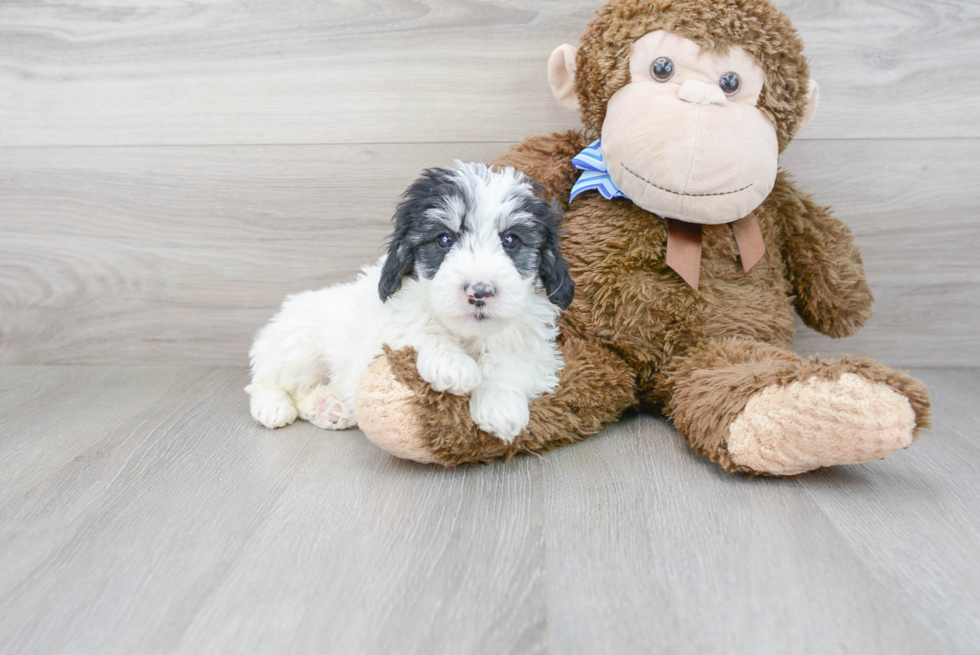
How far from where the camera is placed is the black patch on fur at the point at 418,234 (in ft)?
3.75

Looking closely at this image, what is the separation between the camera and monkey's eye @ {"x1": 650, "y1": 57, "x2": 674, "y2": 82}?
1256 millimetres

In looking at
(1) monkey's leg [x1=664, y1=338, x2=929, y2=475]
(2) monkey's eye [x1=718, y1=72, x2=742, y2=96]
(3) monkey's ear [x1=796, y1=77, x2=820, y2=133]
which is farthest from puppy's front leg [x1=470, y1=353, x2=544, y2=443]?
(3) monkey's ear [x1=796, y1=77, x2=820, y2=133]

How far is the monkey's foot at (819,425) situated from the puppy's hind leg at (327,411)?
737 millimetres

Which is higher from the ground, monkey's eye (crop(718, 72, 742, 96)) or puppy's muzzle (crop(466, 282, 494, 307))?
monkey's eye (crop(718, 72, 742, 96))

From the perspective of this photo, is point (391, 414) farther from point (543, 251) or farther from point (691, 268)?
point (691, 268)

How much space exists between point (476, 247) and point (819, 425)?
58 centimetres

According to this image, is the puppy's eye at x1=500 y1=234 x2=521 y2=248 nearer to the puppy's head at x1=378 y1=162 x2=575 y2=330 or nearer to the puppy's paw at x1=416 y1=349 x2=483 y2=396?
the puppy's head at x1=378 y1=162 x2=575 y2=330

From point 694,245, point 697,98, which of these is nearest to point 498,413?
point 694,245

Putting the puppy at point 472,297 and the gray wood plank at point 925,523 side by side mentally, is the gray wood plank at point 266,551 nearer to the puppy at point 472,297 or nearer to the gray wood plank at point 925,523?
the puppy at point 472,297

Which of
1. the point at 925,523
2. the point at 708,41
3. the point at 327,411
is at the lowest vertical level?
the point at 327,411

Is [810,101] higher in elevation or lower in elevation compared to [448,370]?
higher

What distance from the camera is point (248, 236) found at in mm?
1779

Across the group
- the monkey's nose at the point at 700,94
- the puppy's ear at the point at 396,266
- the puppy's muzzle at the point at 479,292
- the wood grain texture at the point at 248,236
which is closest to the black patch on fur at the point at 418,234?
the puppy's ear at the point at 396,266

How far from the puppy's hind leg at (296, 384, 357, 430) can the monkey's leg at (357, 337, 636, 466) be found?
0.84 ft
